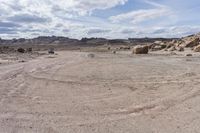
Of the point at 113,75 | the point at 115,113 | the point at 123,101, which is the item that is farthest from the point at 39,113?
the point at 113,75

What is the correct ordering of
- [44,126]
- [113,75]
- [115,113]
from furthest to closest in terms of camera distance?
[113,75]
[115,113]
[44,126]

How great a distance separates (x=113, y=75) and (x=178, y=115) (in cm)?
929

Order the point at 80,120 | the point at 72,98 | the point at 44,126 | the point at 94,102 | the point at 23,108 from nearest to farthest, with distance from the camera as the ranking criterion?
the point at 44,126 → the point at 80,120 → the point at 23,108 → the point at 94,102 → the point at 72,98

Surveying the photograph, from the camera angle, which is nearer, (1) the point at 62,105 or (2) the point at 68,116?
(2) the point at 68,116

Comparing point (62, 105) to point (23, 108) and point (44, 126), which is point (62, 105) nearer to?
point (23, 108)

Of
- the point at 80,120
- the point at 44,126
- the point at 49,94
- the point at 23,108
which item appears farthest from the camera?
the point at 49,94

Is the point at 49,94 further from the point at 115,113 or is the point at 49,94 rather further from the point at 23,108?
the point at 115,113

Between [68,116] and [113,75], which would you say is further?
[113,75]

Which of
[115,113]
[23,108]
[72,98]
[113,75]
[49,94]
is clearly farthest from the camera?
[113,75]

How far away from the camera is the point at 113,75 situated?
18453 millimetres

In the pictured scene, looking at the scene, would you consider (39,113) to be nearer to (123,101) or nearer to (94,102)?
(94,102)

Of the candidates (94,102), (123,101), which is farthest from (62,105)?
(123,101)

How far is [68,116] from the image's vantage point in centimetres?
934

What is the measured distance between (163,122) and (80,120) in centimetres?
197
